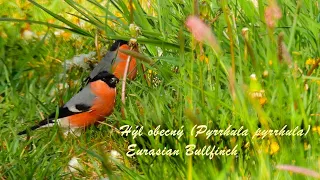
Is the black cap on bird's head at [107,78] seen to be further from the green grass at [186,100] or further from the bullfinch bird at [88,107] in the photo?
the green grass at [186,100]

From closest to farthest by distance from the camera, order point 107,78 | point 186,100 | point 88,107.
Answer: point 186,100 → point 88,107 → point 107,78

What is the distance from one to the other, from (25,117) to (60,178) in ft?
3.28

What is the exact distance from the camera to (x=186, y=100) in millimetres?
3318

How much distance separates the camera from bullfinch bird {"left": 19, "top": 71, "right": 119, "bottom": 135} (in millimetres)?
4238

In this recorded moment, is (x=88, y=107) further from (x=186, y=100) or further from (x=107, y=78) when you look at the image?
(x=186, y=100)

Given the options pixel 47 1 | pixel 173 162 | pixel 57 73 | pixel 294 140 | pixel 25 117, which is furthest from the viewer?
pixel 47 1

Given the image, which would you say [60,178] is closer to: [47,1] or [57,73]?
[57,73]

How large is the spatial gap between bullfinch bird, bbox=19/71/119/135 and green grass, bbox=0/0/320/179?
0.07 metres

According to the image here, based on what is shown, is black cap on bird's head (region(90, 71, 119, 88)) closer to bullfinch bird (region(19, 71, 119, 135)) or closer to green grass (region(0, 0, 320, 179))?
bullfinch bird (region(19, 71, 119, 135))

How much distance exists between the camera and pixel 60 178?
11.3ft

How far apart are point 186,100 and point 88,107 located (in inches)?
50.6

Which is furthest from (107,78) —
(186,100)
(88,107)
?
(186,100)

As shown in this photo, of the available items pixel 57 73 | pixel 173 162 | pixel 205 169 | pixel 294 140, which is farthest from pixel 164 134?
pixel 57 73

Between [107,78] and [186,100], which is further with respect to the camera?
[107,78]
